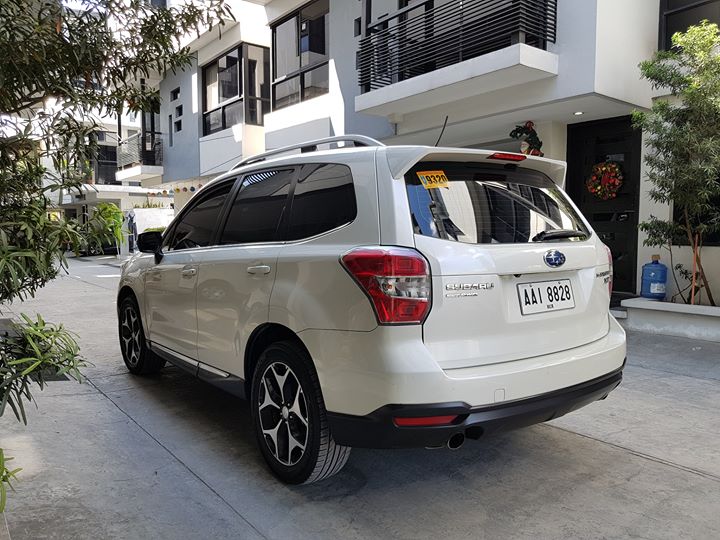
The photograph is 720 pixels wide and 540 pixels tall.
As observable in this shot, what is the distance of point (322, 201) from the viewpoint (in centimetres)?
319

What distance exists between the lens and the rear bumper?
8.43ft

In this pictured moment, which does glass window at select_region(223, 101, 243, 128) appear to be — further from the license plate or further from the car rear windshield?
the license plate

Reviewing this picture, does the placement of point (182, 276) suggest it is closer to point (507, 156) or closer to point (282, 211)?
point (282, 211)

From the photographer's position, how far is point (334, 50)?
12.8 meters

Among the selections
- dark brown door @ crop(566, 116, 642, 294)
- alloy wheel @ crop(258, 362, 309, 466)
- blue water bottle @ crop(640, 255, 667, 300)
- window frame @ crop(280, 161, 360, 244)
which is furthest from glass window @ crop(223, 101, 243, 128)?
alloy wheel @ crop(258, 362, 309, 466)

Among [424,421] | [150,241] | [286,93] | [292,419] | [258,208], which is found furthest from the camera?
[286,93]

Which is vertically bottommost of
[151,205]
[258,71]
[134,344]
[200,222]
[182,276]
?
[134,344]

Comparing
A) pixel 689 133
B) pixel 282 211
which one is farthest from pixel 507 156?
pixel 689 133

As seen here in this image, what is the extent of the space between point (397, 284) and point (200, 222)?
2324mm

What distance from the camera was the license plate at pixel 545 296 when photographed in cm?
288

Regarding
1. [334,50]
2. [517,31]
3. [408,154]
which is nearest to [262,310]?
[408,154]

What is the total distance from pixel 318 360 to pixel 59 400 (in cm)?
314

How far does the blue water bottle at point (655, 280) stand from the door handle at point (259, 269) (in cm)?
652

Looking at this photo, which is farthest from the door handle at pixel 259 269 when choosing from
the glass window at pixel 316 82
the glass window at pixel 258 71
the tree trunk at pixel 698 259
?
the glass window at pixel 258 71
